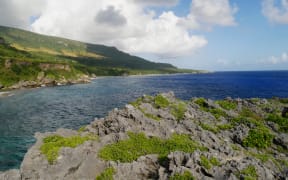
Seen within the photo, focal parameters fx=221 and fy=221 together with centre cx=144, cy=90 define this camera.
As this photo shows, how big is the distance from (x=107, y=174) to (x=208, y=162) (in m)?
8.15

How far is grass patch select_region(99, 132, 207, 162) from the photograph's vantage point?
69.1 ft

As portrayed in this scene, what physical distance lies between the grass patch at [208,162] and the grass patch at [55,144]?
1250 cm

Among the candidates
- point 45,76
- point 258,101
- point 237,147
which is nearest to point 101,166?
point 237,147

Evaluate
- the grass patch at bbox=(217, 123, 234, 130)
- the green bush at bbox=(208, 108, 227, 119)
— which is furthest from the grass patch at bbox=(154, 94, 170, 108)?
the grass patch at bbox=(217, 123, 234, 130)

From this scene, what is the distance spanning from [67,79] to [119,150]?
17131 cm

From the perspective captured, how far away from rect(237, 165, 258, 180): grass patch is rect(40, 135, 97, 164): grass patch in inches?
602

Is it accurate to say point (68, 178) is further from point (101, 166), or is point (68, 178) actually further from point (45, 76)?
point (45, 76)

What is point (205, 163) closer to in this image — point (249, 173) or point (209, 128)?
point (249, 173)

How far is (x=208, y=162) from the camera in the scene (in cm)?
1656

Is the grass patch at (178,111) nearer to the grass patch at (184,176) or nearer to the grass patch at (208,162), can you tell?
the grass patch at (208,162)

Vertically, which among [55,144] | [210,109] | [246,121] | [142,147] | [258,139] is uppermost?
[210,109]

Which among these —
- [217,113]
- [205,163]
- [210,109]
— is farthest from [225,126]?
[205,163]

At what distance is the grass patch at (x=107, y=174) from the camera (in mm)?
17972

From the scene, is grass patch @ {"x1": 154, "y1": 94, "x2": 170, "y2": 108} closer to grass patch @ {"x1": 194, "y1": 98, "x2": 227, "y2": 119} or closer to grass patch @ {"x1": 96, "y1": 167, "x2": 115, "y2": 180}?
grass patch @ {"x1": 194, "y1": 98, "x2": 227, "y2": 119}
